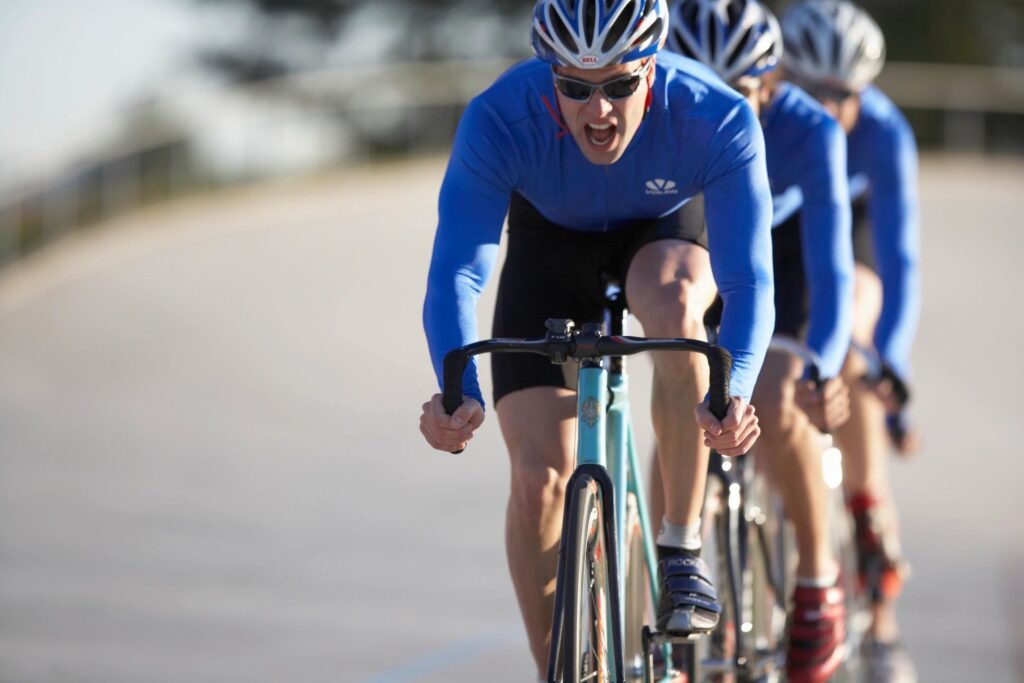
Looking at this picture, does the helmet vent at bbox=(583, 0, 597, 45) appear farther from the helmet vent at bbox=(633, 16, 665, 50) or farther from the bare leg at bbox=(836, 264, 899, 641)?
the bare leg at bbox=(836, 264, 899, 641)

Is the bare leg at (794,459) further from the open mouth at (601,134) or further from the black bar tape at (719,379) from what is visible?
the black bar tape at (719,379)

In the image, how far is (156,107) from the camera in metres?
19.1

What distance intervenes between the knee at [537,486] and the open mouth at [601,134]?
752mm

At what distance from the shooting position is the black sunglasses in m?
3.73

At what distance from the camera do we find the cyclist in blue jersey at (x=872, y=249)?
19.3 feet

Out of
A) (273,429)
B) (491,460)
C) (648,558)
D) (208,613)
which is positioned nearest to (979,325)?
(491,460)

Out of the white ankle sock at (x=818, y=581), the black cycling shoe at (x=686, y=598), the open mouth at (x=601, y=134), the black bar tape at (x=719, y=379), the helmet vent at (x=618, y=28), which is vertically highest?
the helmet vent at (x=618, y=28)

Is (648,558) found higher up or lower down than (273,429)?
lower down

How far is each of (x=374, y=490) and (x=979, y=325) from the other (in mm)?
7066

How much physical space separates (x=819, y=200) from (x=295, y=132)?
47.8 ft

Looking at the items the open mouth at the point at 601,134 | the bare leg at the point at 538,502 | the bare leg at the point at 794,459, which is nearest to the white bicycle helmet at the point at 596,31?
the open mouth at the point at 601,134

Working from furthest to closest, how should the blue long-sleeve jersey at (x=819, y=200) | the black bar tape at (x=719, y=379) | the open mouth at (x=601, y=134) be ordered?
the blue long-sleeve jersey at (x=819, y=200), the open mouth at (x=601, y=134), the black bar tape at (x=719, y=379)

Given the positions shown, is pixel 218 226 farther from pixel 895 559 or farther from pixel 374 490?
pixel 895 559

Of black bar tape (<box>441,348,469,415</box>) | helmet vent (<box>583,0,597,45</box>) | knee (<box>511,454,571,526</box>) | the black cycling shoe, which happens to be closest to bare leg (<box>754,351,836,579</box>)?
the black cycling shoe
